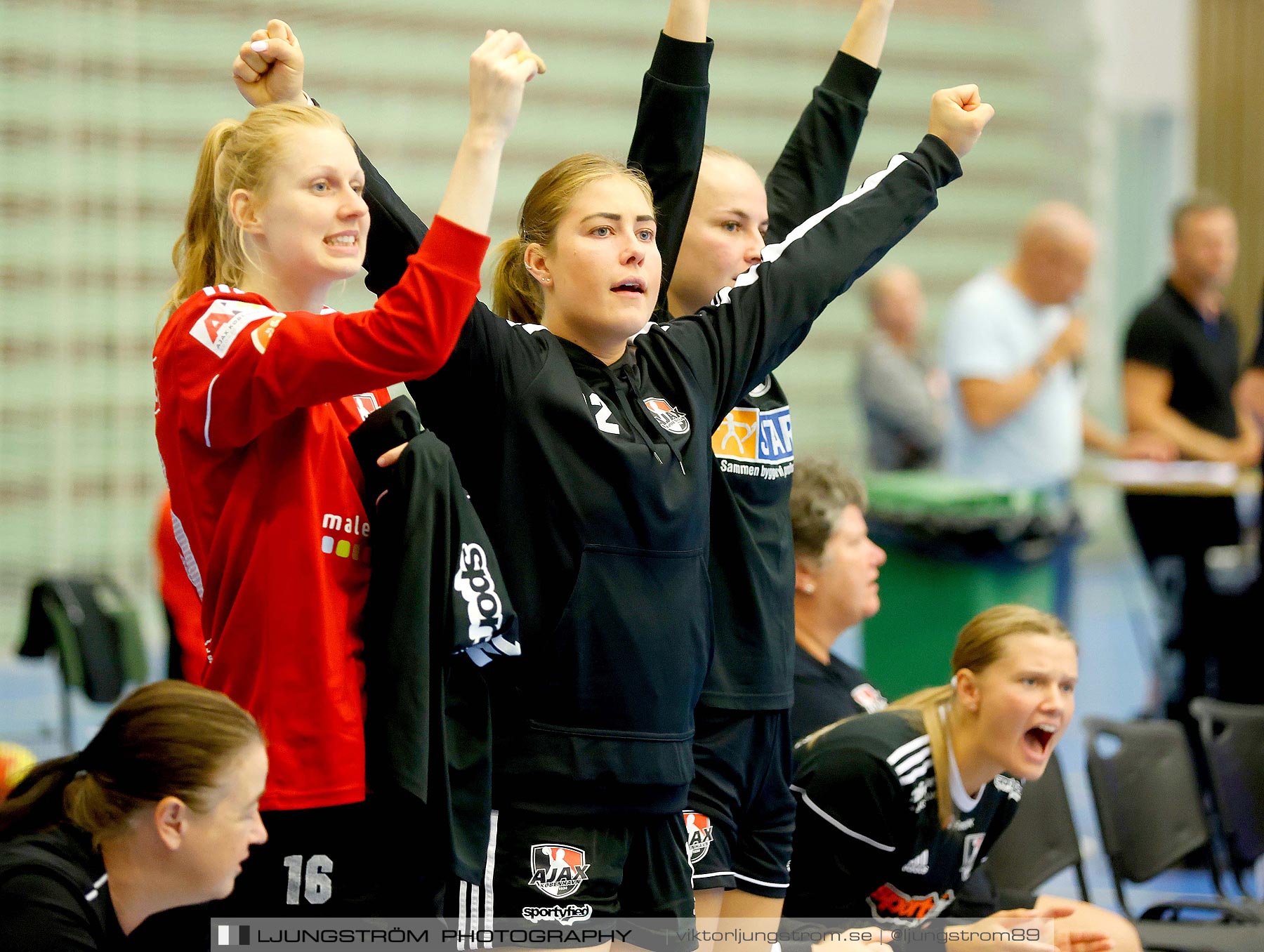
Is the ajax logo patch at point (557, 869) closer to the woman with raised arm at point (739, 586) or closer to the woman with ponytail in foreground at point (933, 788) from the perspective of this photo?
the woman with raised arm at point (739, 586)

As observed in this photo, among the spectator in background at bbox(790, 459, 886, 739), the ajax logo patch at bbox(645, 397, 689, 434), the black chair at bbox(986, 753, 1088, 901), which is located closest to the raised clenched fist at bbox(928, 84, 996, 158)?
the ajax logo patch at bbox(645, 397, 689, 434)

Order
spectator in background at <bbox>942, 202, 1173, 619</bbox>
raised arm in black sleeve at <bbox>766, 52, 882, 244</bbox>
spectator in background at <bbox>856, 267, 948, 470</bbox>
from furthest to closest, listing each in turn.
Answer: spectator in background at <bbox>856, 267, 948, 470</bbox>, spectator in background at <bbox>942, 202, 1173, 619</bbox>, raised arm in black sleeve at <bbox>766, 52, 882, 244</bbox>

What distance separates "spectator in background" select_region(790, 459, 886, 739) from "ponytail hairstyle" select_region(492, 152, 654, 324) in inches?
48.9

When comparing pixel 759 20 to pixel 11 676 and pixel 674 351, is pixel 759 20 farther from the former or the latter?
pixel 674 351

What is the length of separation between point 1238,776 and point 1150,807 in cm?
39

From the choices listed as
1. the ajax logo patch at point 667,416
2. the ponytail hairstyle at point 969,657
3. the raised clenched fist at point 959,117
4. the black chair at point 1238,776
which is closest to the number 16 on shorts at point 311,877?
the ajax logo patch at point 667,416

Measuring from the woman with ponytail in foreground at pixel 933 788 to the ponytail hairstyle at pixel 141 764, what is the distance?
142cm

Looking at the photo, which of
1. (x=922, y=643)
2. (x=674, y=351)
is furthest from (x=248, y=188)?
(x=922, y=643)

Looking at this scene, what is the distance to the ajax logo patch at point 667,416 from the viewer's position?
2203mm

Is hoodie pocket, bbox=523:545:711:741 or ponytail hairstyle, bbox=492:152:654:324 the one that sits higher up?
ponytail hairstyle, bbox=492:152:654:324

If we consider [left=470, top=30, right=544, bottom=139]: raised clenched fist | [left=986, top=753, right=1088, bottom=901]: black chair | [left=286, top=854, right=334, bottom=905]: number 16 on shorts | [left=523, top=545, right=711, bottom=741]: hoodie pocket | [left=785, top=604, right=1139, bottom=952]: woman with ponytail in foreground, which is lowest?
[left=986, top=753, right=1088, bottom=901]: black chair

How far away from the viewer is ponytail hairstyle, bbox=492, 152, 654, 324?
2260 mm

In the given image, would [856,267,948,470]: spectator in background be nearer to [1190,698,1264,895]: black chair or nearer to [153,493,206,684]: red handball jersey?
[1190,698,1264,895]: black chair

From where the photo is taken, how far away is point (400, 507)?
203 centimetres
